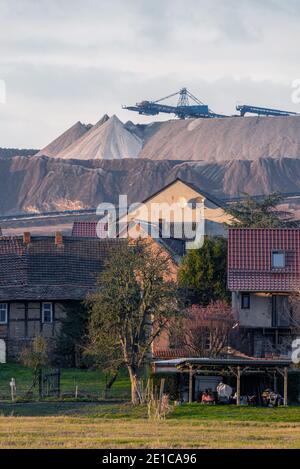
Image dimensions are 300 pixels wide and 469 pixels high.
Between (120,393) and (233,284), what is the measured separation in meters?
11.2

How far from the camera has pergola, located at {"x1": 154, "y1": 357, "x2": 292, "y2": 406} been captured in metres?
36.9

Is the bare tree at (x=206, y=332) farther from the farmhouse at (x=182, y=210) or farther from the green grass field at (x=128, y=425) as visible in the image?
the farmhouse at (x=182, y=210)

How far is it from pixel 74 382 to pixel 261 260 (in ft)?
37.7

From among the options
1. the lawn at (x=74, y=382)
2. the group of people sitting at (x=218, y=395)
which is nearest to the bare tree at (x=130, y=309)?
the lawn at (x=74, y=382)

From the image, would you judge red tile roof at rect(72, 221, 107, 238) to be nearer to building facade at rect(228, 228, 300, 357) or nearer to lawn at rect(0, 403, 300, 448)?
building facade at rect(228, 228, 300, 357)

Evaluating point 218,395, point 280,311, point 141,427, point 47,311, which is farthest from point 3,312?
point 141,427

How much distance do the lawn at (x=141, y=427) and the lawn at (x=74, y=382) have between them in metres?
3.13

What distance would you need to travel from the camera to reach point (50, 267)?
52062 mm

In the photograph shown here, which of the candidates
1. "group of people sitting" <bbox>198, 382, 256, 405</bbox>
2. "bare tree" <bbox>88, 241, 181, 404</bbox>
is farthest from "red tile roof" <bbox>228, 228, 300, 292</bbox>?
"group of people sitting" <bbox>198, 382, 256, 405</bbox>

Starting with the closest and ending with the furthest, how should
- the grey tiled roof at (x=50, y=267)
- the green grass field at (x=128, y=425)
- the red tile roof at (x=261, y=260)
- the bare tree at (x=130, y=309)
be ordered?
the green grass field at (x=128, y=425) < the bare tree at (x=130, y=309) < the grey tiled roof at (x=50, y=267) < the red tile roof at (x=261, y=260)

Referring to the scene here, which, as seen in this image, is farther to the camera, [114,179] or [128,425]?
[114,179]

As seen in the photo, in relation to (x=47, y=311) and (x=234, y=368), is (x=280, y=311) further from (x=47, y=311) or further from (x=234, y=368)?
(x=234, y=368)

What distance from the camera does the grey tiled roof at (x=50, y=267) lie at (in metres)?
49.8
